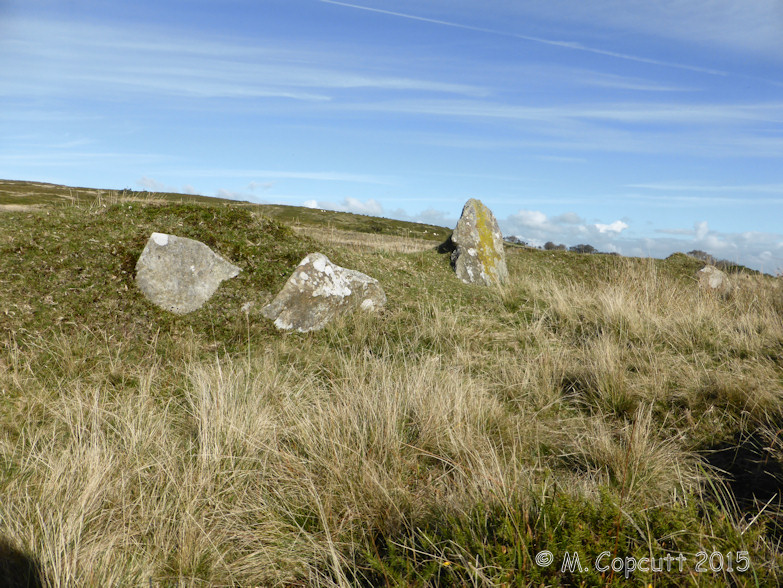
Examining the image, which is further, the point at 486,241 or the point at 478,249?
the point at 486,241

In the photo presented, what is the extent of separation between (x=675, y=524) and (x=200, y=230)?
7430 mm

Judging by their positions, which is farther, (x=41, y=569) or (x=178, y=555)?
(x=178, y=555)

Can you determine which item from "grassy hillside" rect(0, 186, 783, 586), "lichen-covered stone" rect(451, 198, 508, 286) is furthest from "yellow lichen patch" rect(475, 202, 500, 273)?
"grassy hillside" rect(0, 186, 783, 586)

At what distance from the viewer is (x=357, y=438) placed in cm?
343

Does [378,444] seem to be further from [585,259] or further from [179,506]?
[585,259]

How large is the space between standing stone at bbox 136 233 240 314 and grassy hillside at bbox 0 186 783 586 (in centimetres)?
20

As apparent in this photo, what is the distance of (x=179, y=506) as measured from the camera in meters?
2.77

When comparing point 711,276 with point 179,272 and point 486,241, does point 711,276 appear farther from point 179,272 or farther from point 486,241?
point 179,272

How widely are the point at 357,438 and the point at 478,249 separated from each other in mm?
8988

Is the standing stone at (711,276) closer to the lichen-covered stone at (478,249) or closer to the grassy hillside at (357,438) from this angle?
the lichen-covered stone at (478,249)

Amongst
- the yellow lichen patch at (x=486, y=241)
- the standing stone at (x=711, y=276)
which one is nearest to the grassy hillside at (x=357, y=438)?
the yellow lichen patch at (x=486, y=241)

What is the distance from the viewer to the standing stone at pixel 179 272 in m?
6.99

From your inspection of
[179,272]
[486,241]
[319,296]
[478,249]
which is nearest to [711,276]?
[486,241]

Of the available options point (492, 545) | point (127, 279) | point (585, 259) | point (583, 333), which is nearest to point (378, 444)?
point (492, 545)
